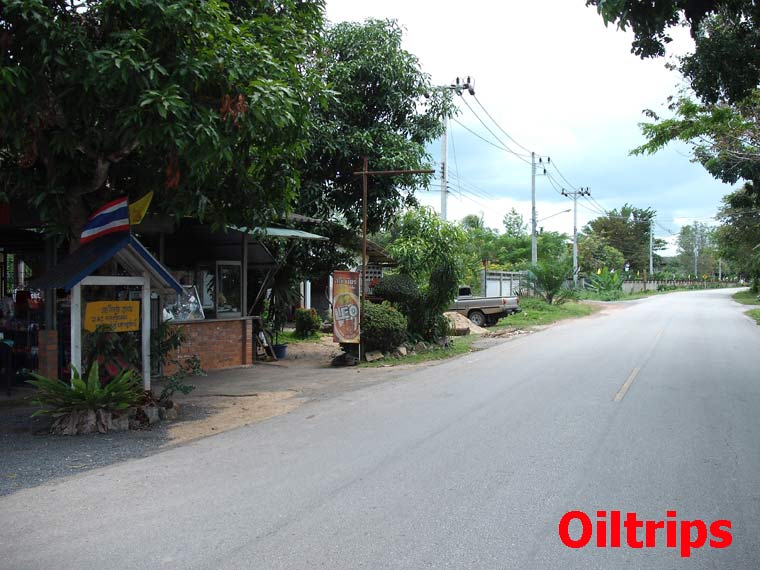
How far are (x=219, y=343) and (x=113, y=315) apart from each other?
5.39m

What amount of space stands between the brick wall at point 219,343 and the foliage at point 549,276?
22.2 metres

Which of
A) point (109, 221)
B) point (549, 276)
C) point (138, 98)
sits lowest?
point (549, 276)

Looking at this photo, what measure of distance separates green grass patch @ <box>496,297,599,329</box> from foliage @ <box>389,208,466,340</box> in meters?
8.41

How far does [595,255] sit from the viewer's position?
74625mm

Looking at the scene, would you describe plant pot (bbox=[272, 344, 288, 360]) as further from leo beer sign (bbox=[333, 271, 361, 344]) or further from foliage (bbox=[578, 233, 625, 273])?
foliage (bbox=[578, 233, 625, 273])

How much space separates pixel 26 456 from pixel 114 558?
3428 millimetres

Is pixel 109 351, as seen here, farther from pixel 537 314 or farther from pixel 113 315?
pixel 537 314

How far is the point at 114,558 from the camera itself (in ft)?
13.4

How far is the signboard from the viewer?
8.34 m

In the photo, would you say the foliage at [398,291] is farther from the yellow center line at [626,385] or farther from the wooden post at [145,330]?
the wooden post at [145,330]

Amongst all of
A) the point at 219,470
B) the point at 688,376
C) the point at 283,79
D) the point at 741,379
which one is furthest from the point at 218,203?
the point at 741,379

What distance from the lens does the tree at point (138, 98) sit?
274 inches

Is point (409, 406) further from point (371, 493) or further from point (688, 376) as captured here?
point (688, 376)

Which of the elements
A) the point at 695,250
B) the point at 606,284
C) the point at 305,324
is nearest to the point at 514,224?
the point at 606,284
